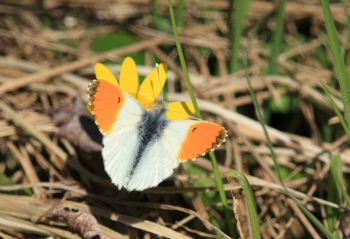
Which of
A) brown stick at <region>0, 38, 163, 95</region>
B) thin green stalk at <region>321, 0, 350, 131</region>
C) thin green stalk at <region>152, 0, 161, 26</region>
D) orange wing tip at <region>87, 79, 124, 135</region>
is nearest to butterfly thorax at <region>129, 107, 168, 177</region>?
orange wing tip at <region>87, 79, 124, 135</region>

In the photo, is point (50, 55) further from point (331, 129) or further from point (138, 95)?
point (331, 129)

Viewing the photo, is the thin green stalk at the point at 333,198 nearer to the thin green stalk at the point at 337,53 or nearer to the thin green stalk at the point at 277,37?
the thin green stalk at the point at 337,53

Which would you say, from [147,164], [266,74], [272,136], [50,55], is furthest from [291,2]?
[147,164]

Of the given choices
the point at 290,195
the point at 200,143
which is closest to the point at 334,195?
the point at 290,195

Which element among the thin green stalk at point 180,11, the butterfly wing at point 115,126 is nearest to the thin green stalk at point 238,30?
the thin green stalk at point 180,11

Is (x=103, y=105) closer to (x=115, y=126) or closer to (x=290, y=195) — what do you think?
(x=115, y=126)

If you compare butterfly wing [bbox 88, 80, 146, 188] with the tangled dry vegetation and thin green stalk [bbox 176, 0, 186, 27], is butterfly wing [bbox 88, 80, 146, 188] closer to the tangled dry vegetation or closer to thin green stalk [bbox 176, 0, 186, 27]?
the tangled dry vegetation
